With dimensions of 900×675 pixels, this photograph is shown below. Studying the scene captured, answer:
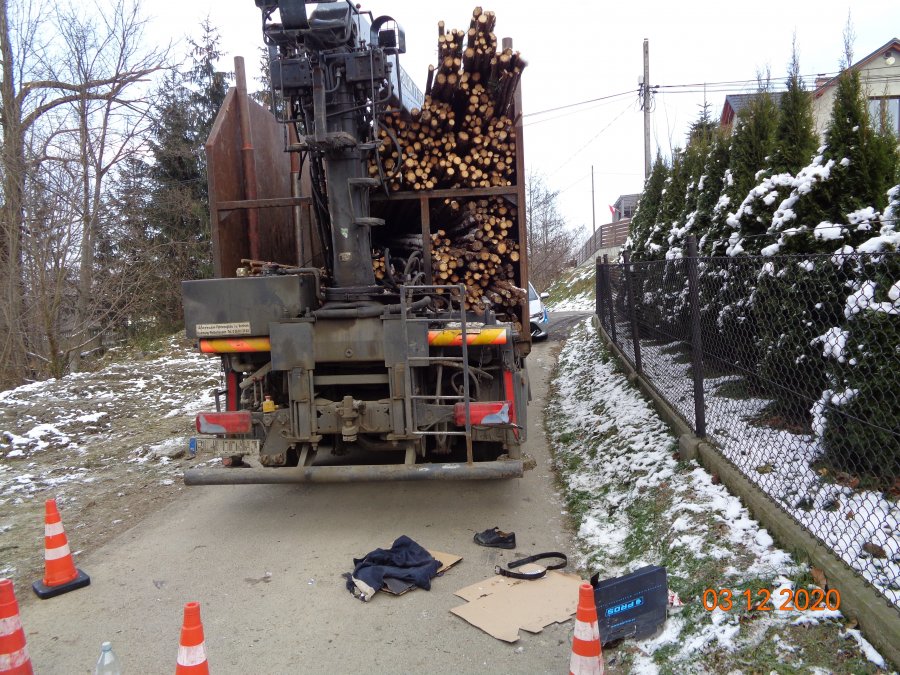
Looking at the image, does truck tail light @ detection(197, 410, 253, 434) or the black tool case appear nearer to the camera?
the black tool case

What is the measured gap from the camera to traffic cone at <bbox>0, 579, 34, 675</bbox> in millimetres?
2904

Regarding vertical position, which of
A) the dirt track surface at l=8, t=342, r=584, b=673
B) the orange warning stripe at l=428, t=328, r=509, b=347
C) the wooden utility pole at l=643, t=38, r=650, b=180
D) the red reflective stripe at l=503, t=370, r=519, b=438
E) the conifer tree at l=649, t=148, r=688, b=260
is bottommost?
the dirt track surface at l=8, t=342, r=584, b=673

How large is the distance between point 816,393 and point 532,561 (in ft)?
7.38

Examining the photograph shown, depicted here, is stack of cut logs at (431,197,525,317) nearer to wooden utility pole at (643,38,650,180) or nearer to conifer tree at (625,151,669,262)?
conifer tree at (625,151,669,262)

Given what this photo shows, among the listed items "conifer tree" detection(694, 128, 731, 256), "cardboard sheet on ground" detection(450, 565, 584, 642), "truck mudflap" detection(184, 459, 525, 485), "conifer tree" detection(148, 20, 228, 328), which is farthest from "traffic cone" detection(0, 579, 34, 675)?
Result: "conifer tree" detection(148, 20, 228, 328)

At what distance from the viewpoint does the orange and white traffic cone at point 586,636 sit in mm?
2547

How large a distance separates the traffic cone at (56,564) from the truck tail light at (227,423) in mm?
1147

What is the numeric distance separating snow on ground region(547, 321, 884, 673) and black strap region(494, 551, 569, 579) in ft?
0.54

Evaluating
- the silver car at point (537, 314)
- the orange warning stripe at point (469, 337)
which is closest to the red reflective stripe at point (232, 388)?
the orange warning stripe at point (469, 337)

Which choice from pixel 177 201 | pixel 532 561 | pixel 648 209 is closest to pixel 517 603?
pixel 532 561

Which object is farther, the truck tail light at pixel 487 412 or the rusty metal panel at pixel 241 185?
the rusty metal panel at pixel 241 185

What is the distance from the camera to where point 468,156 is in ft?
19.3

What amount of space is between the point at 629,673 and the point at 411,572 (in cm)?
152
